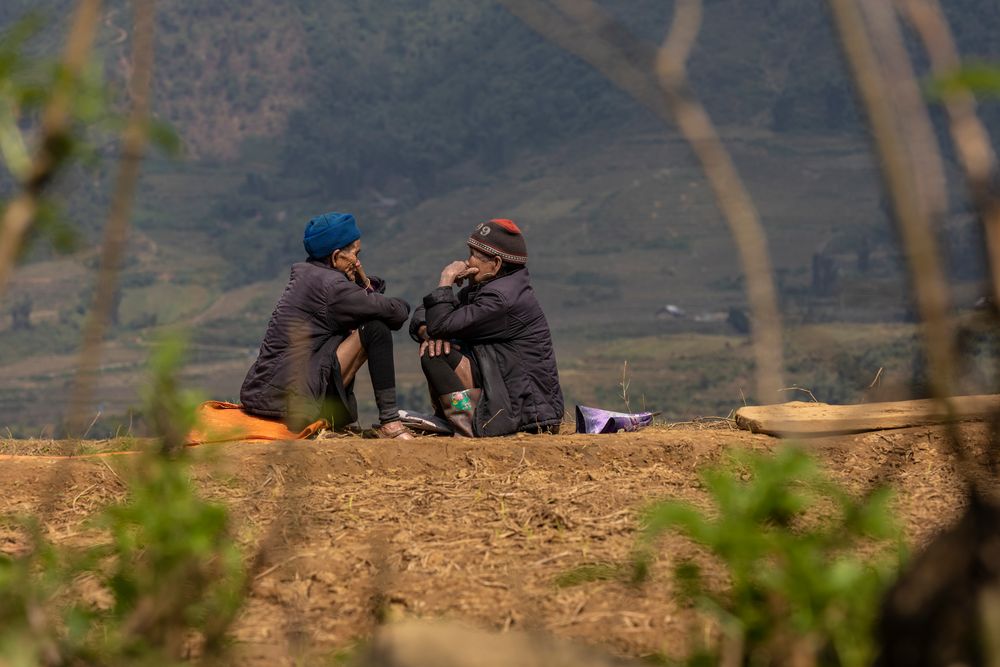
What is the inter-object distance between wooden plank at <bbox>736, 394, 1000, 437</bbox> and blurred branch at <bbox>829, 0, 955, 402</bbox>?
158 inches

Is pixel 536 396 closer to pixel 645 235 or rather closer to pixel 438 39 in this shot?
pixel 645 235

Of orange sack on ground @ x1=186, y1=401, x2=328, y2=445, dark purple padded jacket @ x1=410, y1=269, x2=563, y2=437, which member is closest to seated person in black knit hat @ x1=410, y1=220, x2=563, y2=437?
dark purple padded jacket @ x1=410, y1=269, x2=563, y2=437

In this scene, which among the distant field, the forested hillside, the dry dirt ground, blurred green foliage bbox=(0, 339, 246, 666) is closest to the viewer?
blurred green foliage bbox=(0, 339, 246, 666)

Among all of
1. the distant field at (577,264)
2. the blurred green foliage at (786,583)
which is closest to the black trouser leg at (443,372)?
the blurred green foliage at (786,583)

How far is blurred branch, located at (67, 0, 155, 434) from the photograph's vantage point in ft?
9.56

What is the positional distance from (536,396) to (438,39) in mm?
194696

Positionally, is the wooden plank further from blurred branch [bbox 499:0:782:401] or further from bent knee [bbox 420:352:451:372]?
blurred branch [bbox 499:0:782:401]

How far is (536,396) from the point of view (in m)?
7.79

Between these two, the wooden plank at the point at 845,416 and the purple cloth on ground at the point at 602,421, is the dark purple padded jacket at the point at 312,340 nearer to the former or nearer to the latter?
the purple cloth on ground at the point at 602,421

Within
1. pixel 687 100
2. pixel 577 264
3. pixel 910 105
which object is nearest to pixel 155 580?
pixel 687 100

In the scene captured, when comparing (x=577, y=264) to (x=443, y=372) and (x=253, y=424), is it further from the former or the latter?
(x=253, y=424)

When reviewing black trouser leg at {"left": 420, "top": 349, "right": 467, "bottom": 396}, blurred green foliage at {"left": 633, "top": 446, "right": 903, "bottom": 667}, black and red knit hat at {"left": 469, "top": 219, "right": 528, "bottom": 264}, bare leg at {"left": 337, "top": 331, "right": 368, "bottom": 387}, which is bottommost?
blurred green foliage at {"left": 633, "top": 446, "right": 903, "bottom": 667}

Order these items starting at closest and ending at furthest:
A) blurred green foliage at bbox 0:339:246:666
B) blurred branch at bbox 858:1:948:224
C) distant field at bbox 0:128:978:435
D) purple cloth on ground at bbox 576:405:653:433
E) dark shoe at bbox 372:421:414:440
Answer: blurred branch at bbox 858:1:948:224
blurred green foliage at bbox 0:339:246:666
dark shoe at bbox 372:421:414:440
purple cloth on ground at bbox 576:405:653:433
distant field at bbox 0:128:978:435

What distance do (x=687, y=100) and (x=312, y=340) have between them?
5.35 meters
